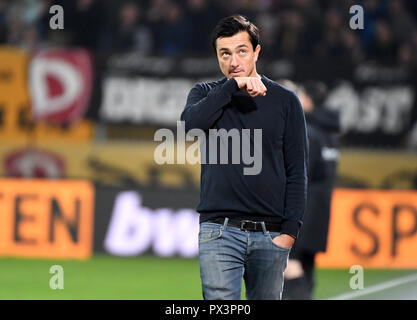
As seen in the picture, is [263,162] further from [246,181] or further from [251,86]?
[251,86]

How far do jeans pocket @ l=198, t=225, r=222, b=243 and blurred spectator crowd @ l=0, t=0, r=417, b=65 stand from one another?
12.0 m

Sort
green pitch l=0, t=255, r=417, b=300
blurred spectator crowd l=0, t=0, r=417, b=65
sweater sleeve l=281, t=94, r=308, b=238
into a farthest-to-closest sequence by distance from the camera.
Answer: blurred spectator crowd l=0, t=0, r=417, b=65, green pitch l=0, t=255, r=417, b=300, sweater sleeve l=281, t=94, r=308, b=238

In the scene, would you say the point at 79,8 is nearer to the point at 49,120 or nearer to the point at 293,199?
the point at 49,120

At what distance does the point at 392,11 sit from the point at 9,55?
24.2 ft

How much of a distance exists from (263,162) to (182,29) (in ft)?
41.0

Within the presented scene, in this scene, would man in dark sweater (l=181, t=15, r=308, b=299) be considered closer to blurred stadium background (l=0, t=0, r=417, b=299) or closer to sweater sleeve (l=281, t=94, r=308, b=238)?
sweater sleeve (l=281, t=94, r=308, b=238)

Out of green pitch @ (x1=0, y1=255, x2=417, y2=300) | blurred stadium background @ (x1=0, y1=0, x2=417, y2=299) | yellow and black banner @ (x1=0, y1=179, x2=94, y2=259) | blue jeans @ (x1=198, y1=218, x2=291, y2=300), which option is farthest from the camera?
yellow and black banner @ (x1=0, y1=179, x2=94, y2=259)

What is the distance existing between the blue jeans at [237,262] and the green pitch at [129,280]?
16.9 feet

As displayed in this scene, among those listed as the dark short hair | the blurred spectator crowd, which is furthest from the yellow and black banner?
the dark short hair

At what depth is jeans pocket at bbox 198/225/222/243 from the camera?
534cm

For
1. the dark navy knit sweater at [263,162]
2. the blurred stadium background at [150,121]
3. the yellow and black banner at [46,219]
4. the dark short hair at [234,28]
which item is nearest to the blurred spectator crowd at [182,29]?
the blurred stadium background at [150,121]

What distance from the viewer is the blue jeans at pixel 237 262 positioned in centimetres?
531

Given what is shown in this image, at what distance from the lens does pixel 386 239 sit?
14164 mm
